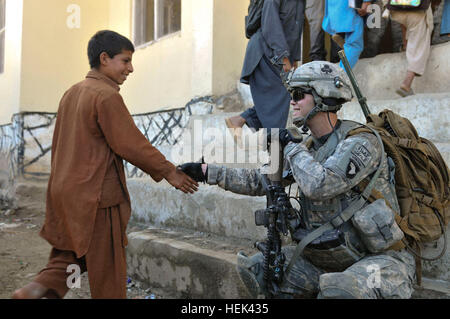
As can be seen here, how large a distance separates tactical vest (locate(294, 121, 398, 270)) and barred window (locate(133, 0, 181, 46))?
5.30m

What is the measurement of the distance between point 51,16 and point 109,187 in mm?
7105

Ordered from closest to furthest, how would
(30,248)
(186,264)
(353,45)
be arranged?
(186,264)
(353,45)
(30,248)

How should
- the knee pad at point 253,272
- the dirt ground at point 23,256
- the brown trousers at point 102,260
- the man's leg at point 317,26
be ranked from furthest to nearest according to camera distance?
the man's leg at point 317,26
the dirt ground at point 23,256
the knee pad at point 253,272
the brown trousers at point 102,260

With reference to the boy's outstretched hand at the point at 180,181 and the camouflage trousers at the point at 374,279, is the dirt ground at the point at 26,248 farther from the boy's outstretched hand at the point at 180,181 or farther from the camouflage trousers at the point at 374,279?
the camouflage trousers at the point at 374,279

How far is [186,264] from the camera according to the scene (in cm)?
314

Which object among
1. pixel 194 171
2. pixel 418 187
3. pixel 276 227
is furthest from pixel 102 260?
pixel 418 187

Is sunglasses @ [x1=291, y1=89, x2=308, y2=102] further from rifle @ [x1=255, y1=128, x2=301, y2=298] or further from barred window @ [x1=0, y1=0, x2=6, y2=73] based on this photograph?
barred window @ [x1=0, y1=0, x2=6, y2=73]

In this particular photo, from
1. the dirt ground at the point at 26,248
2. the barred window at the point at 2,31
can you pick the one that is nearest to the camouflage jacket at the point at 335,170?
the dirt ground at the point at 26,248

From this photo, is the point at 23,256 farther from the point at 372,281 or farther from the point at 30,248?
the point at 372,281

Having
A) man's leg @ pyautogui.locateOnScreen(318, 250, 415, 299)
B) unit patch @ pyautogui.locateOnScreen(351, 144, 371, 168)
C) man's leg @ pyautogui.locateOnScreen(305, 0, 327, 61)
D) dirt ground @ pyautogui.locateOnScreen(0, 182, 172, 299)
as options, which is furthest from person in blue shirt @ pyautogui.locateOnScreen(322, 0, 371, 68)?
dirt ground @ pyautogui.locateOnScreen(0, 182, 172, 299)

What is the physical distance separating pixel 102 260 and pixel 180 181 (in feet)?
2.04

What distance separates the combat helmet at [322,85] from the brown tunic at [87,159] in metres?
0.91

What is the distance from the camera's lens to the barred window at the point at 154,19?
6.98m

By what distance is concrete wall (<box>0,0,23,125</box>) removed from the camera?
7.84m
